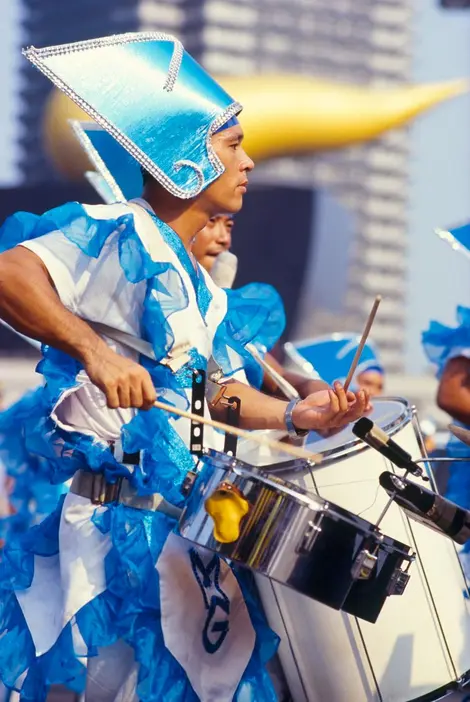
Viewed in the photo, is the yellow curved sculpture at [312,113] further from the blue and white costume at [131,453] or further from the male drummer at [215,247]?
the blue and white costume at [131,453]

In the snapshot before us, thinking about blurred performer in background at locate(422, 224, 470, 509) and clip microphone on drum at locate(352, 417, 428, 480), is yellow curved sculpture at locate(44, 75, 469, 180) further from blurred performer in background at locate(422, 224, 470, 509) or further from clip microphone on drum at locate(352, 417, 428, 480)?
clip microphone on drum at locate(352, 417, 428, 480)

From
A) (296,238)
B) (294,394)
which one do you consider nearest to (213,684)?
(294,394)

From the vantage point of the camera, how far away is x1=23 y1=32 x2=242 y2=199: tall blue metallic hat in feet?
10.9

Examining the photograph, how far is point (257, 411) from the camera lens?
360 centimetres

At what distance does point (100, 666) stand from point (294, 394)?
86 centimetres

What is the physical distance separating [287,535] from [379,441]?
0.89ft

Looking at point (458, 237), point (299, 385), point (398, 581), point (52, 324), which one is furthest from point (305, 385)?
point (52, 324)

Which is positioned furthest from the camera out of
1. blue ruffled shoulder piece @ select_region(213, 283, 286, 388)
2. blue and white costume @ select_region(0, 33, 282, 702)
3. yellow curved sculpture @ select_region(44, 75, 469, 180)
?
yellow curved sculpture @ select_region(44, 75, 469, 180)

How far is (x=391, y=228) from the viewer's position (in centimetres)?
10262

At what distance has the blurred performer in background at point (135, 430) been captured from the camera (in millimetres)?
3266

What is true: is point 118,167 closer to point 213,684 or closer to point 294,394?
point 294,394

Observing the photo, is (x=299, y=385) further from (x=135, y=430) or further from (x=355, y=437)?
(x=135, y=430)

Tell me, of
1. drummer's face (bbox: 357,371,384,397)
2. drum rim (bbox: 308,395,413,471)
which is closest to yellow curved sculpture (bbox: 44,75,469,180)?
drummer's face (bbox: 357,371,384,397)

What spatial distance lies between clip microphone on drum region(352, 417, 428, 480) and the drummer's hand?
0.30m
